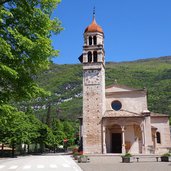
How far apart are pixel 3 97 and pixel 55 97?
5527 inches

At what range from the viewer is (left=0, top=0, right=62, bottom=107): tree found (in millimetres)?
10461

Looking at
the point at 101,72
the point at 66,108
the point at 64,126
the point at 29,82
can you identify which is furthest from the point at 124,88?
the point at 66,108

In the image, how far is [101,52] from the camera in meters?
42.8

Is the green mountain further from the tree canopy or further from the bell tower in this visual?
the tree canopy

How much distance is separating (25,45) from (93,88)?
31.8 m

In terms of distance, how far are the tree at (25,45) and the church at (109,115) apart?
29.5 meters

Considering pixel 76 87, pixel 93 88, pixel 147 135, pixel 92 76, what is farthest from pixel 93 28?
pixel 76 87

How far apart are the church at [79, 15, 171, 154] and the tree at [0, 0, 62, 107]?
1161 inches

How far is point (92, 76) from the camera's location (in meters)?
42.4

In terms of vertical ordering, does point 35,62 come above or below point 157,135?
above

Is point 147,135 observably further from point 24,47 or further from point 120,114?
point 24,47

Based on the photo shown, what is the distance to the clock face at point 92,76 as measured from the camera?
42.1 metres

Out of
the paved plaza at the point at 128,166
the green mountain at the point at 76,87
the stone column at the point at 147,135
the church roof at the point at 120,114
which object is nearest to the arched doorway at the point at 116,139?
the church roof at the point at 120,114

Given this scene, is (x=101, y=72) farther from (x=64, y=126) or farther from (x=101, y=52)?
(x=64, y=126)
